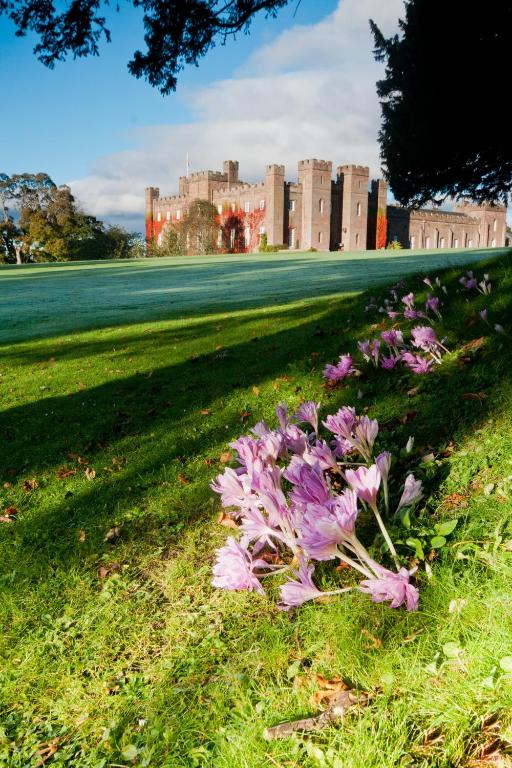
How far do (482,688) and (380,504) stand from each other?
36.3 inches

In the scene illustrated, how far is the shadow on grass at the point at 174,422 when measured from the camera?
9.96 feet

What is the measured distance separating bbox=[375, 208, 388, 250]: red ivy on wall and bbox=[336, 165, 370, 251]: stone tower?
2278 millimetres

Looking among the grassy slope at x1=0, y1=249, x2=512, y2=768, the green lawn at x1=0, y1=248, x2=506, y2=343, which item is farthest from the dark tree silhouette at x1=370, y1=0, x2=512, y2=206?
the grassy slope at x1=0, y1=249, x2=512, y2=768

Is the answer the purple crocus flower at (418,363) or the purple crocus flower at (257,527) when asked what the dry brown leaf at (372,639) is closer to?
the purple crocus flower at (257,527)

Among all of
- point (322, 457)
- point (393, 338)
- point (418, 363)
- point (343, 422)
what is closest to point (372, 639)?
point (322, 457)

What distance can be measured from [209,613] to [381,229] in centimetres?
7987

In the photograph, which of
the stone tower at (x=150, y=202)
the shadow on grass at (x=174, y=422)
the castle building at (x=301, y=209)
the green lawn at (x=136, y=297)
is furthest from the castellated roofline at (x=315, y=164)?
the shadow on grass at (x=174, y=422)

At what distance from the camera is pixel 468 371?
353 centimetres

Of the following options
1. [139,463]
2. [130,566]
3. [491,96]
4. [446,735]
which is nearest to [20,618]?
[130,566]

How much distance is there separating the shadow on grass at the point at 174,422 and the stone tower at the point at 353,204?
70059mm

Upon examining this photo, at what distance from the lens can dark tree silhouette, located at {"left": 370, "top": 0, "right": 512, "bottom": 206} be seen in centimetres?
1020

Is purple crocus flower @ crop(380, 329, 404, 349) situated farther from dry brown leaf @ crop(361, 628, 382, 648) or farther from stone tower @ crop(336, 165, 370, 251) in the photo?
stone tower @ crop(336, 165, 370, 251)

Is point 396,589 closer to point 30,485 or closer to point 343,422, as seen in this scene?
point 343,422

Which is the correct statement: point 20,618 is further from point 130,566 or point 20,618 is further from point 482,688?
point 482,688
